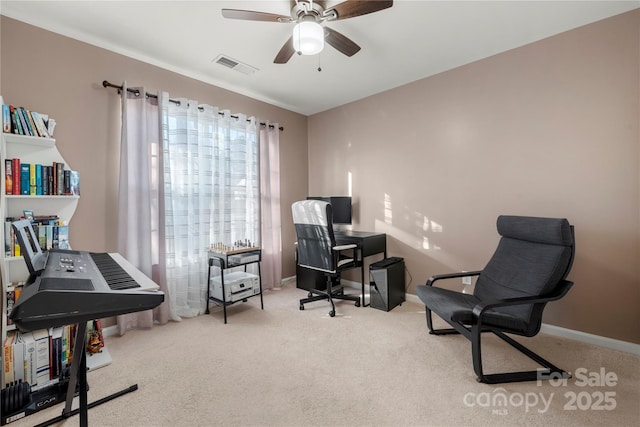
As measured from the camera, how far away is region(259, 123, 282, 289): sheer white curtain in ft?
12.3

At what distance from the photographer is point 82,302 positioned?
0.97 meters

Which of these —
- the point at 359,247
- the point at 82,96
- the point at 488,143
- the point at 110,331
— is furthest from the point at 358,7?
the point at 110,331

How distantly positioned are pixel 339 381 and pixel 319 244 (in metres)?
1.40

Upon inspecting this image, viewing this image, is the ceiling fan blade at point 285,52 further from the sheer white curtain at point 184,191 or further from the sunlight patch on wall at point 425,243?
the sunlight patch on wall at point 425,243

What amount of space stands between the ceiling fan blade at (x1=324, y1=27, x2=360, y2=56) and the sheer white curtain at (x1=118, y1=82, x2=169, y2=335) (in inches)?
71.4

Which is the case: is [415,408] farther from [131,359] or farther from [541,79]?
[541,79]

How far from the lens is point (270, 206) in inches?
150

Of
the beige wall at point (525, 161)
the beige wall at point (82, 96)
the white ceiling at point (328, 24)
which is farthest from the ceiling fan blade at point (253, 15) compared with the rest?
the beige wall at point (525, 161)

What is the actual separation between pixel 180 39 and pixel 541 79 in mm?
3217

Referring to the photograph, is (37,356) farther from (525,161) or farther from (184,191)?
(525,161)

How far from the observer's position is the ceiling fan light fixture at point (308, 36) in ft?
6.16

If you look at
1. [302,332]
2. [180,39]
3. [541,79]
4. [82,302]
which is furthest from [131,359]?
[541,79]

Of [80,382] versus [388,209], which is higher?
[388,209]

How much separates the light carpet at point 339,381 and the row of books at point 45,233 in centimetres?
94
